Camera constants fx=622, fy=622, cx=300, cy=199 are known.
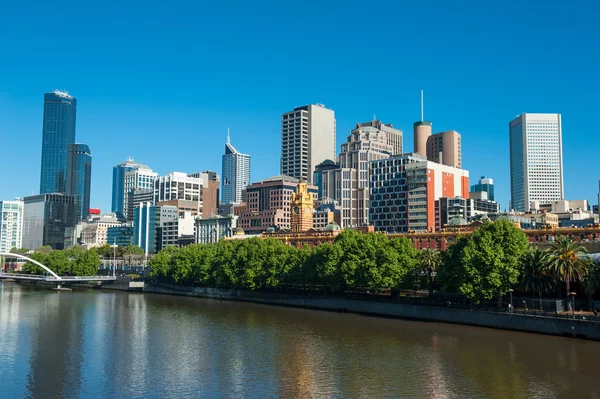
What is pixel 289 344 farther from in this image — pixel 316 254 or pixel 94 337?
pixel 316 254

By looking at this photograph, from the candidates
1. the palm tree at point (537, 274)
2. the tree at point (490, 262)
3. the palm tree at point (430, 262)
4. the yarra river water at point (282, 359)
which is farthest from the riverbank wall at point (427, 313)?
the palm tree at point (430, 262)

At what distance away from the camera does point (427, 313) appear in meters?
104

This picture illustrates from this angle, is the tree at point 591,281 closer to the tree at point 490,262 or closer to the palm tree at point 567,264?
the palm tree at point 567,264

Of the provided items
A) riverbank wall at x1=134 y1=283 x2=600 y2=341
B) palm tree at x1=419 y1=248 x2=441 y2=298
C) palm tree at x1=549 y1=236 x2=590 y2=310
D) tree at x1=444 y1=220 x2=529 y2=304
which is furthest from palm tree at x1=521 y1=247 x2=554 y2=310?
palm tree at x1=419 y1=248 x2=441 y2=298

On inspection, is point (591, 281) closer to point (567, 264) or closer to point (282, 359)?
point (567, 264)

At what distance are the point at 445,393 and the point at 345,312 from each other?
2497 inches

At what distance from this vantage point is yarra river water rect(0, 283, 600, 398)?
189ft

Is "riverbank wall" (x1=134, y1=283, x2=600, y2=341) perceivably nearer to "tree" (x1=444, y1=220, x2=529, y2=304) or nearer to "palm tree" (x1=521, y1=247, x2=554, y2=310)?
"tree" (x1=444, y1=220, x2=529, y2=304)

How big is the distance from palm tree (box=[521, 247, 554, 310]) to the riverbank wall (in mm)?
5513

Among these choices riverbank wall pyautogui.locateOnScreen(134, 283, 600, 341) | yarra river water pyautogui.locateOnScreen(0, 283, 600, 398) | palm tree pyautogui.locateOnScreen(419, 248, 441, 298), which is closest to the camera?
yarra river water pyautogui.locateOnScreen(0, 283, 600, 398)

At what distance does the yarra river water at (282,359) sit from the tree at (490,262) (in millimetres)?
7238

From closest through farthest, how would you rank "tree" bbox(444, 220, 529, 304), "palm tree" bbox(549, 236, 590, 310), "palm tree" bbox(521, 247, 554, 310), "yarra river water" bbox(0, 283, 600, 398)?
"yarra river water" bbox(0, 283, 600, 398) → "palm tree" bbox(549, 236, 590, 310) → "palm tree" bbox(521, 247, 554, 310) → "tree" bbox(444, 220, 529, 304)

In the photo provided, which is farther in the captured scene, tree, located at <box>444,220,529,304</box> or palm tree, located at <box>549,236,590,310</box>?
tree, located at <box>444,220,529,304</box>

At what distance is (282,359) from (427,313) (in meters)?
40.0
